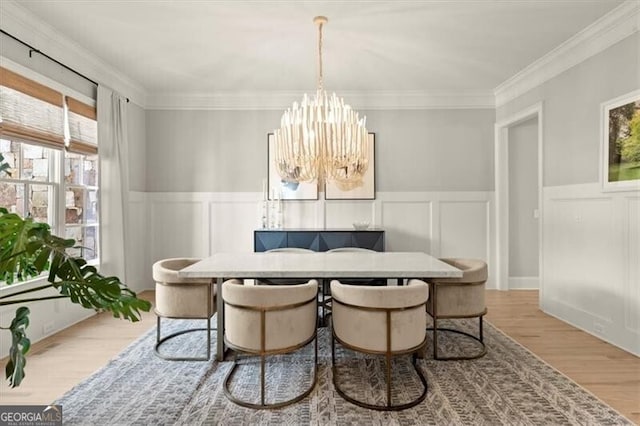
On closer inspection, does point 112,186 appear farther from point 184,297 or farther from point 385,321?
point 385,321

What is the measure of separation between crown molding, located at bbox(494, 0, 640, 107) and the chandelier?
7.63ft

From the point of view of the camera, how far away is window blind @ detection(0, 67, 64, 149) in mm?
2727

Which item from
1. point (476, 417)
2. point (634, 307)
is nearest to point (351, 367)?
point (476, 417)

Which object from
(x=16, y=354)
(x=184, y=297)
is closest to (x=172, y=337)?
(x=184, y=297)

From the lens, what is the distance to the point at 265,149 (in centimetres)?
492

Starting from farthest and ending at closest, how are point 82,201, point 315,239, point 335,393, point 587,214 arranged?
1. point 315,239
2. point 82,201
3. point 587,214
4. point 335,393

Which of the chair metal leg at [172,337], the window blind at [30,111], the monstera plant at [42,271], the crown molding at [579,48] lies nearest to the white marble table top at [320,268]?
the chair metal leg at [172,337]

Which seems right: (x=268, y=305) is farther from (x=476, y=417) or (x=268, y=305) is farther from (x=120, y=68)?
(x=120, y=68)

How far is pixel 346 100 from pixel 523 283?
3.62 meters

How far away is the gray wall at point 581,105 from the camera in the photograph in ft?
9.56

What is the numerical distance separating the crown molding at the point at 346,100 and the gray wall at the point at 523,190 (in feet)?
2.18

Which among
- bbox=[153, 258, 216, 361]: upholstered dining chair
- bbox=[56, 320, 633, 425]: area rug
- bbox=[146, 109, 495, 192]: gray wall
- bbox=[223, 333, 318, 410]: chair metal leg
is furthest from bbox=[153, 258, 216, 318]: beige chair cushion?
bbox=[146, 109, 495, 192]: gray wall

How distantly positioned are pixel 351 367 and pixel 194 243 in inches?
127

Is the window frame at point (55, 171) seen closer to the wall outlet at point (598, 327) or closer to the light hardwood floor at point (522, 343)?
the light hardwood floor at point (522, 343)
